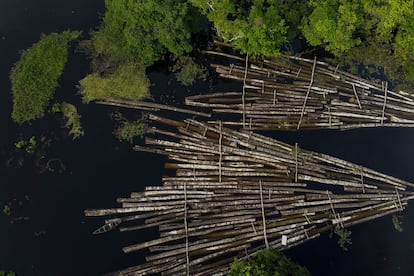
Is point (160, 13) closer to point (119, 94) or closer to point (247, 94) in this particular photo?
point (119, 94)

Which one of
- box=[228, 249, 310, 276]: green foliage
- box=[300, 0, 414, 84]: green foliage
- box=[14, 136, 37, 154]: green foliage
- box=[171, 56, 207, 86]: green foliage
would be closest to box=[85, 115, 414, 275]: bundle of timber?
box=[228, 249, 310, 276]: green foliage

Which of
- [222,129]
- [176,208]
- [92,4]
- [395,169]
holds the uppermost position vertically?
[92,4]

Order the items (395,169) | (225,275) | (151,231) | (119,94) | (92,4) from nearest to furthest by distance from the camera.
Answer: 1. (225,275)
2. (151,231)
3. (395,169)
4. (119,94)
5. (92,4)

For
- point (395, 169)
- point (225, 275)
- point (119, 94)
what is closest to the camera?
point (225, 275)

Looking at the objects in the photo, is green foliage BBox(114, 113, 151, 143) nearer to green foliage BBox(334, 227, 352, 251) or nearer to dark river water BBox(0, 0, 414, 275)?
dark river water BBox(0, 0, 414, 275)

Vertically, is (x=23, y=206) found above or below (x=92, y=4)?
below

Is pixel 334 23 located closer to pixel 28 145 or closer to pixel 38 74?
pixel 38 74

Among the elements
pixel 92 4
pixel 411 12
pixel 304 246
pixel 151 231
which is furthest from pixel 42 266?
pixel 411 12

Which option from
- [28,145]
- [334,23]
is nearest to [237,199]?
[334,23]
